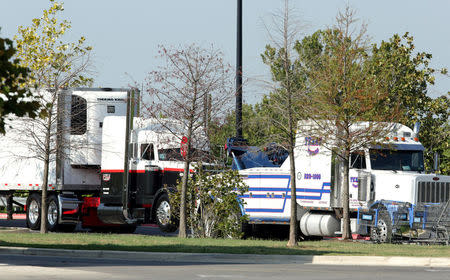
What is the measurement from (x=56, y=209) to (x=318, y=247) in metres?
10.3

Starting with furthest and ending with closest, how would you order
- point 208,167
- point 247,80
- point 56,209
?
point 56,209 → point 208,167 → point 247,80

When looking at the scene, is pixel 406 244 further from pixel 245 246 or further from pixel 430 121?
pixel 430 121

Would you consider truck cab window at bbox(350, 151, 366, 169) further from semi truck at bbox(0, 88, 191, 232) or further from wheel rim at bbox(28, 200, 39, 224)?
wheel rim at bbox(28, 200, 39, 224)

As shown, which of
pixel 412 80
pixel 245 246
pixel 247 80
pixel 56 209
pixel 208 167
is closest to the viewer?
pixel 245 246

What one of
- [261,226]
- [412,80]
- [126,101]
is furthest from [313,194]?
[412,80]

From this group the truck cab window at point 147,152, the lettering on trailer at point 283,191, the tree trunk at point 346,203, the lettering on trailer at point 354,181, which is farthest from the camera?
the truck cab window at point 147,152

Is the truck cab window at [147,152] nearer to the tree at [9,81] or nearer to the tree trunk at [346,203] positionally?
the tree trunk at [346,203]

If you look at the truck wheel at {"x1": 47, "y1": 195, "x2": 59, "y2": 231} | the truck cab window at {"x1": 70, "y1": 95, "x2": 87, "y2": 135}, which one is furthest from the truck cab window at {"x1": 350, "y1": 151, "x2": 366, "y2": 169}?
the truck wheel at {"x1": 47, "y1": 195, "x2": 59, "y2": 231}

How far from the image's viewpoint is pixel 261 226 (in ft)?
85.3

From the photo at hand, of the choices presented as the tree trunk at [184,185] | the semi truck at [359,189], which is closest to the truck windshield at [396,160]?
the semi truck at [359,189]

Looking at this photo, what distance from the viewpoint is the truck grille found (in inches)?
890

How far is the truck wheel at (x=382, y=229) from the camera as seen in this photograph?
22391mm

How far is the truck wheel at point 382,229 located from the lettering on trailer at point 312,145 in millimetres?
2516

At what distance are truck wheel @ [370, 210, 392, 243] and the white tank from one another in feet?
3.78
